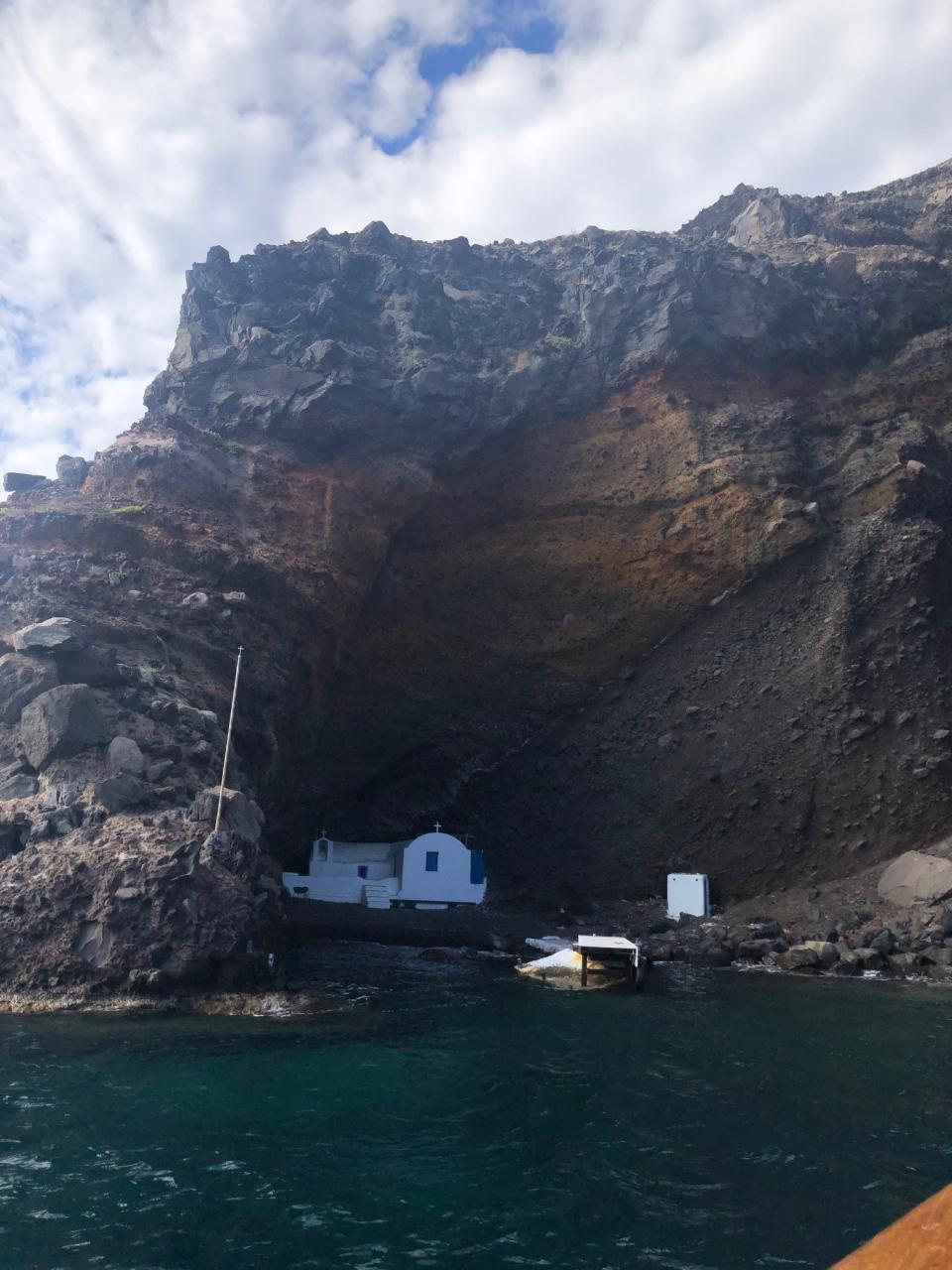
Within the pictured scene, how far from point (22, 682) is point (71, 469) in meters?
18.1

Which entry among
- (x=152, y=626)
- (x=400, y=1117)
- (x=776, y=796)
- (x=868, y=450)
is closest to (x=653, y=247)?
(x=868, y=450)

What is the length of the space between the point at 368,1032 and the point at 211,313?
40.4m

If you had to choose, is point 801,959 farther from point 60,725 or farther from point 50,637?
point 50,637

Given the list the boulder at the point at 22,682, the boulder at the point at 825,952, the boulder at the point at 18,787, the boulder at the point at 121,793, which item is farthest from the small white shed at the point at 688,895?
the boulder at the point at 22,682

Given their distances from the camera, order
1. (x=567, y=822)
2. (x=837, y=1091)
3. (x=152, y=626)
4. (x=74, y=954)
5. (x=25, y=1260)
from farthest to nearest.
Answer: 1. (x=567, y=822)
2. (x=152, y=626)
3. (x=74, y=954)
4. (x=837, y=1091)
5. (x=25, y=1260)

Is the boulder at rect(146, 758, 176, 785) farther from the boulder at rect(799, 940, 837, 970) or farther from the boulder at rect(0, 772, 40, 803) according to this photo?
the boulder at rect(799, 940, 837, 970)

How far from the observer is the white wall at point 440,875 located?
126 ft

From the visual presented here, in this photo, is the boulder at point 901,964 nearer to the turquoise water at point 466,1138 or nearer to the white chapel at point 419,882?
the turquoise water at point 466,1138

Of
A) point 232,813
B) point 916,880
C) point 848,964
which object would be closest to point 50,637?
point 232,813

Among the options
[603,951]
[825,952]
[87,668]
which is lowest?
[825,952]

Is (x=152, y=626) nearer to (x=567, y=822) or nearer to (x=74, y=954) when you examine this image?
(x=74, y=954)

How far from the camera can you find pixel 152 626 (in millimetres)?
32625

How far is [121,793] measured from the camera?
2425cm

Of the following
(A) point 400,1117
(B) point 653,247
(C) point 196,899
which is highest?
(B) point 653,247
